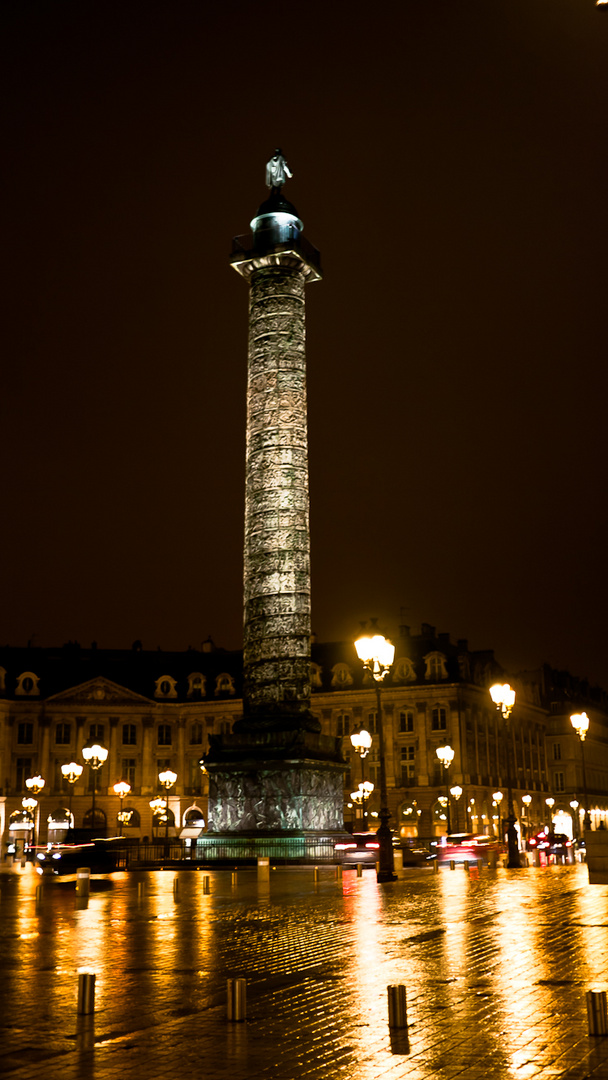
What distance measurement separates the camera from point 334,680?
223 feet

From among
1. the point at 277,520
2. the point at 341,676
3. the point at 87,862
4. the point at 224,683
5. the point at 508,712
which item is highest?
the point at 224,683

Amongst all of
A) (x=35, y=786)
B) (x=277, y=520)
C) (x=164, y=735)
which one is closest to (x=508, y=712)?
(x=277, y=520)

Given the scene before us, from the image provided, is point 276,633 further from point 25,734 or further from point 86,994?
point 25,734

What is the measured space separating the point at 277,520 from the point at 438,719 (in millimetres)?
34432

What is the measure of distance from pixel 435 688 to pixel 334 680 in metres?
6.43

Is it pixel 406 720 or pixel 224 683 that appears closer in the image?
pixel 406 720

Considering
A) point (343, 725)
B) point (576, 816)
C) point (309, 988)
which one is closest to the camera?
point (309, 988)

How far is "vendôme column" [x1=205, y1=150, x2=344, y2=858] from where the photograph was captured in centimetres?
3147

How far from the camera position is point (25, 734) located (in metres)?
68.2

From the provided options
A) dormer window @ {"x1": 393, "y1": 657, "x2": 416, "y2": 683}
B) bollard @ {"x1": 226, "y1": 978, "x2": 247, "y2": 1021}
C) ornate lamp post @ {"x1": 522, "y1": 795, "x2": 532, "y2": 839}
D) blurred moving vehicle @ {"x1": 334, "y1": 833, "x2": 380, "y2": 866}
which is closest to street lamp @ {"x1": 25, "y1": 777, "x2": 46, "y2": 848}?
blurred moving vehicle @ {"x1": 334, "y1": 833, "x2": 380, "y2": 866}

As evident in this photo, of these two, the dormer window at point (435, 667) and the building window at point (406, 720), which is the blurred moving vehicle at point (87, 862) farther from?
the dormer window at point (435, 667)

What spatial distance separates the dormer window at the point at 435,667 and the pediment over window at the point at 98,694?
59.9 feet

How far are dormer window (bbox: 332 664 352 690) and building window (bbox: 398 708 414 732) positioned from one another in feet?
12.2

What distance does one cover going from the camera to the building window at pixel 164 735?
7125 centimetres
